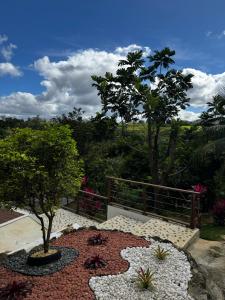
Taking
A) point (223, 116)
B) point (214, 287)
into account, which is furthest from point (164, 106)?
point (214, 287)

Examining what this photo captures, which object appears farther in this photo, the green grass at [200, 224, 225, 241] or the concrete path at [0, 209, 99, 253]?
the concrete path at [0, 209, 99, 253]

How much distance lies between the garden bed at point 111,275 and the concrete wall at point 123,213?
8.31 feet

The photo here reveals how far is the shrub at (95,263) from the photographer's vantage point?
550 centimetres

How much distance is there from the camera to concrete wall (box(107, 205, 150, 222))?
931cm

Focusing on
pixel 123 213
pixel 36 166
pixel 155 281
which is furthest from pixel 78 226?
pixel 155 281

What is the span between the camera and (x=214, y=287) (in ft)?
17.3

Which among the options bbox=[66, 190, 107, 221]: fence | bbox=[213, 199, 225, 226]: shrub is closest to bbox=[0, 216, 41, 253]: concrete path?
bbox=[66, 190, 107, 221]: fence

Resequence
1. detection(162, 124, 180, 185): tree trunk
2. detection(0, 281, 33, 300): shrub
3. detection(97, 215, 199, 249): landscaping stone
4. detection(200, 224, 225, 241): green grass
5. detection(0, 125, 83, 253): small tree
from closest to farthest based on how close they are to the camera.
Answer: detection(0, 281, 33, 300): shrub, detection(0, 125, 83, 253): small tree, detection(97, 215, 199, 249): landscaping stone, detection(200, 224, 225, 241): green grass, detection(162, 124, 180, 185): tree trunk

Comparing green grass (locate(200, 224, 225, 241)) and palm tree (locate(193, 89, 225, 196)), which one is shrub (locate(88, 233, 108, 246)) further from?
palm tree (locate(193, 89, 225, 196))

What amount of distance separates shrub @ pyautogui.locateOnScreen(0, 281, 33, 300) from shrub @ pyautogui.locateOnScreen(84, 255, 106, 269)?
43.4 inches

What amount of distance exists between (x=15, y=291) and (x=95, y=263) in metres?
1.45

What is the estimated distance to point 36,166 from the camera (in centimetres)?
550

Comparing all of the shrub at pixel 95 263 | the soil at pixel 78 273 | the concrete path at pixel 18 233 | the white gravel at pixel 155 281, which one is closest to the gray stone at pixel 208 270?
the white gravel at pixel 155 281

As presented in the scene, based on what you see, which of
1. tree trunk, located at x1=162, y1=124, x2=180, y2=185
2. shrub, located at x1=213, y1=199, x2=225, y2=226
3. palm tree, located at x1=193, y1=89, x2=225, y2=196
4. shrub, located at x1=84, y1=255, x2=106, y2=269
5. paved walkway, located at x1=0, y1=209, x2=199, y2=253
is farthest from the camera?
tree trunk, located at x1=162, y1=124, x2=180, y2=185
